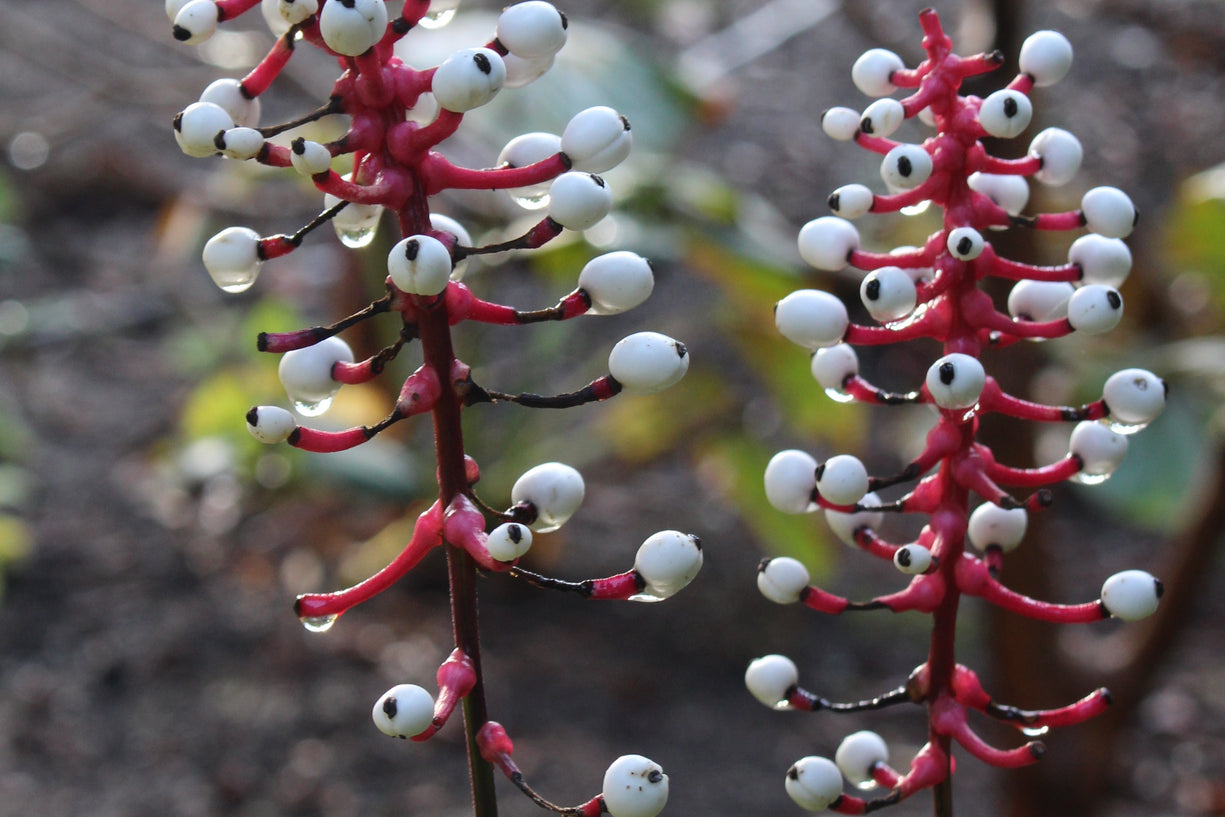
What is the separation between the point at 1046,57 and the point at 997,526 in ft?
0.61

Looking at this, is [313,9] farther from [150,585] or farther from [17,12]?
[17,12]

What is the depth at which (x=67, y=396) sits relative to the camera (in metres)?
2.46

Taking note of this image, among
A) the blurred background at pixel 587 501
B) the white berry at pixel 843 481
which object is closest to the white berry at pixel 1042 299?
the white berry at pixel 843 481

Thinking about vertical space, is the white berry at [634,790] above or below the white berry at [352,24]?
below

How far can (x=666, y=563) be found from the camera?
15.5 inches

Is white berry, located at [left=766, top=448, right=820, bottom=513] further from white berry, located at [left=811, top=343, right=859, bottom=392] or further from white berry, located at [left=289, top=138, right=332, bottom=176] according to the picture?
white berry, located at [left=289, top=138, right=332, bottom=176]

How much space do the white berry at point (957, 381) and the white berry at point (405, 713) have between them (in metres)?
0.20

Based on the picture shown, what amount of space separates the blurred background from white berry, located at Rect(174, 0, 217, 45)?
80 cm

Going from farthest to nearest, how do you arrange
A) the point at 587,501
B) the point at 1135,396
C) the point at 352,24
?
the point at 587,501, the point at 1135,396, the point at 352,24

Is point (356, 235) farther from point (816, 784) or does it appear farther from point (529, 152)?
point (816, 784)

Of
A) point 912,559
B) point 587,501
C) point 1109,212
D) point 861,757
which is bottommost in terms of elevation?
point 587,501

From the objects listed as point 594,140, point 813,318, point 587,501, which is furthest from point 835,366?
point 587,501

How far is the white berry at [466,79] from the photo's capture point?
380mm

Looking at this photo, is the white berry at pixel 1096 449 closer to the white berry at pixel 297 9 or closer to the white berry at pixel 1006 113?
the white berry at pixel 1006 113
